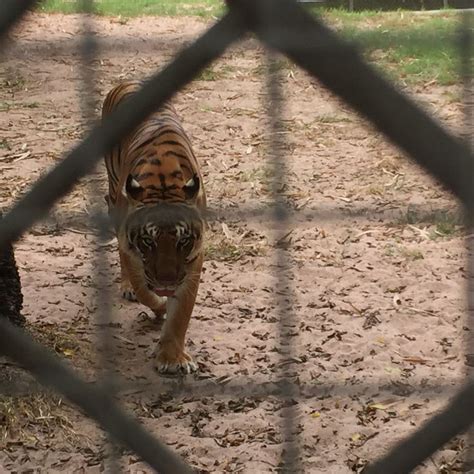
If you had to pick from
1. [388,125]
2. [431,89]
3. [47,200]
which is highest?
[388,125]

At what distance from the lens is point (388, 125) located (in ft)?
3.38

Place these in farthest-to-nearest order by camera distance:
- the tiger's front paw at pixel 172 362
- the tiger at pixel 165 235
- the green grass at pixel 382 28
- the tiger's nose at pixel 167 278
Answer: the tiger's front paw at pixel 172 362
the tiger's nose at pixel 167 278
the tiger at pixel 165 235
the green grass at pixel 382 28

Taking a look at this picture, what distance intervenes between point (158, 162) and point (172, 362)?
2.22 feet

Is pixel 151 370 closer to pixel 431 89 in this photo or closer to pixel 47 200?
pixel 47 200

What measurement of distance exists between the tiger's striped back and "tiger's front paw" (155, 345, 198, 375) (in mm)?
515

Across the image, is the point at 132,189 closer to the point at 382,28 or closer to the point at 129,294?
the point at 129,294

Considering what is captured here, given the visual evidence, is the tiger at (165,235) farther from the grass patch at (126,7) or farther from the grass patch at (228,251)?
the grass patch at (228,251)

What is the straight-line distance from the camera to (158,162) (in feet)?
10.8

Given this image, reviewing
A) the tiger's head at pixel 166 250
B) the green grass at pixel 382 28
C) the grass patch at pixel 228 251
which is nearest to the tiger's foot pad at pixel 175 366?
the tiger's head at pixel 166 250

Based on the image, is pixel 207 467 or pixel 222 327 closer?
pixel 207 467

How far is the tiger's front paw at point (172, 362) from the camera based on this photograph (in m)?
3.17

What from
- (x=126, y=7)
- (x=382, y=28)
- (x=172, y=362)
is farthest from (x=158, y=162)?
(x=382, y=28)

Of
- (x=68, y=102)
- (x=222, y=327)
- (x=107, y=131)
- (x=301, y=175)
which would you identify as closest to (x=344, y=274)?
(x=222, y=327)

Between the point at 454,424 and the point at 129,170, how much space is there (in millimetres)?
2296
